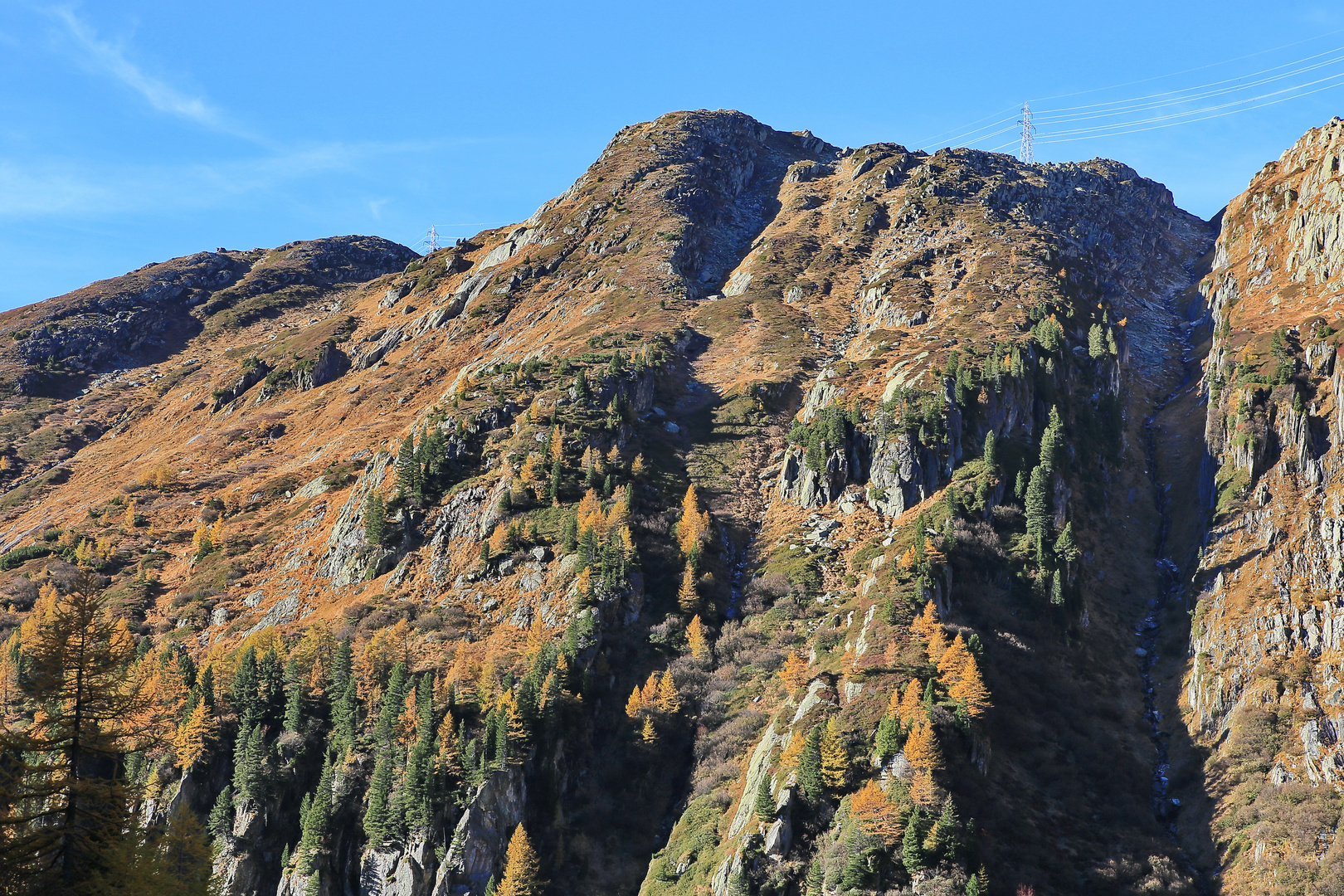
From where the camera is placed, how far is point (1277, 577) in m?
102

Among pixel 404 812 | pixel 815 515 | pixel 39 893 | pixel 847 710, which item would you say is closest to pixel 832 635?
pixel 847 710

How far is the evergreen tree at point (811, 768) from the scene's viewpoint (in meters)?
73.2

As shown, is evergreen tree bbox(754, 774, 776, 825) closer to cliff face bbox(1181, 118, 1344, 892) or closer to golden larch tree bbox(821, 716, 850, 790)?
golden larch tree bbox(821, 716, 850, 790)

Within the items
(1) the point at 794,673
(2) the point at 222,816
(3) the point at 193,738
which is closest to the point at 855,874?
(1) the point at 794,673

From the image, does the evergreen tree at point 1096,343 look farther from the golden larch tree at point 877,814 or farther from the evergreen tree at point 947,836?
the evergreen tree at point 947,836

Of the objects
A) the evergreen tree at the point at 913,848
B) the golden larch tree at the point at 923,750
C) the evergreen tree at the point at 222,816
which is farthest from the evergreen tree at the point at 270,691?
the evergreen tree at the point at 913,848

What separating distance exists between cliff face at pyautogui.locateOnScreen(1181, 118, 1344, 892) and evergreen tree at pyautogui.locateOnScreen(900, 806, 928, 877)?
1152 inches

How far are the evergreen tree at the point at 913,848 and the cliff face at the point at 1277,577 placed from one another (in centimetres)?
2926

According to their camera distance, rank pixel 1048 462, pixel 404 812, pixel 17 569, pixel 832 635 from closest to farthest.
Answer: pixel 404 812
pixel 832 635
pixel 1048 462
pixel 17 569

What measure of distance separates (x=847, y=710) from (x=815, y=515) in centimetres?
4185

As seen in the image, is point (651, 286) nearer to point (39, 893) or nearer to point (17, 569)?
point (17, 569)

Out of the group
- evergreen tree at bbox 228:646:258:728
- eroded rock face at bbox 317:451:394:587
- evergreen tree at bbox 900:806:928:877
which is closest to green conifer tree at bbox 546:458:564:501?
eroded rock face at bbox 317:451:394:587

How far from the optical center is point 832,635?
317 ft

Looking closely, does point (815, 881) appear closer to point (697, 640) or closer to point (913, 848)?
point (913, 848)
